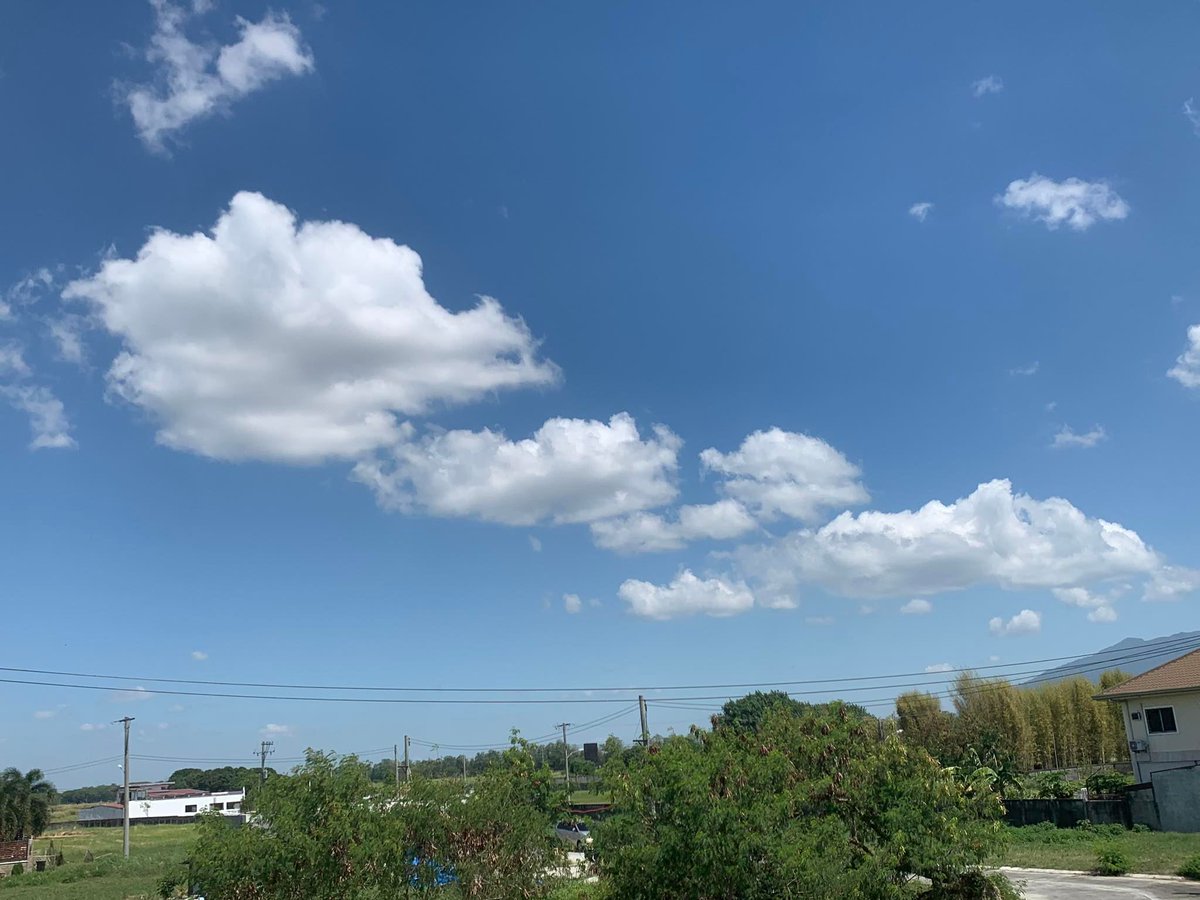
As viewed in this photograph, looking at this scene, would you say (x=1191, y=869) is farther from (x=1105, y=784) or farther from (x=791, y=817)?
(x=791, y=817)

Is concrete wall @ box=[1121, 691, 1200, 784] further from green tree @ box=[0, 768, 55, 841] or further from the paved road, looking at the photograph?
green tree @ box=[0, 768, 55, 841]

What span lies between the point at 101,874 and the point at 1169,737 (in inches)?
2026

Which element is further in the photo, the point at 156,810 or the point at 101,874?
the point at 156,810

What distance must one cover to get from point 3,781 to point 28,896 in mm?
42309

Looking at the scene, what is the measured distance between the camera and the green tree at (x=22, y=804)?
2783 inches

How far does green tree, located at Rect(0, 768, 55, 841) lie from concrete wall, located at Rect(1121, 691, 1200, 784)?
77207 millimetres

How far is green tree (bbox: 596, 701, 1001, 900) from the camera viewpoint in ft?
33.3

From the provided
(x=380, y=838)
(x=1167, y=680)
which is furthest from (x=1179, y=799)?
(x=380, y=838)

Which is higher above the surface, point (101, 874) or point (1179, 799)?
point (1179, 799)

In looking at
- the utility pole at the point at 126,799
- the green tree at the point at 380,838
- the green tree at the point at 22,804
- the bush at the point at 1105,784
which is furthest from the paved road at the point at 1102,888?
the green tree at the point at 22,804

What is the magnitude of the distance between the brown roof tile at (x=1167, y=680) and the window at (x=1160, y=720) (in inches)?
34.1

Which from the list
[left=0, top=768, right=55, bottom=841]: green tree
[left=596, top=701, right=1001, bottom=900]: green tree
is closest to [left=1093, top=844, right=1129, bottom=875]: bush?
[left=596, top=701, right=1001, bottom=900]: green tree

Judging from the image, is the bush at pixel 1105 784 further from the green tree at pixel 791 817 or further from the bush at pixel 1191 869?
the green tree at pixel 791 817

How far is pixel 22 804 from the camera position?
7169cm
